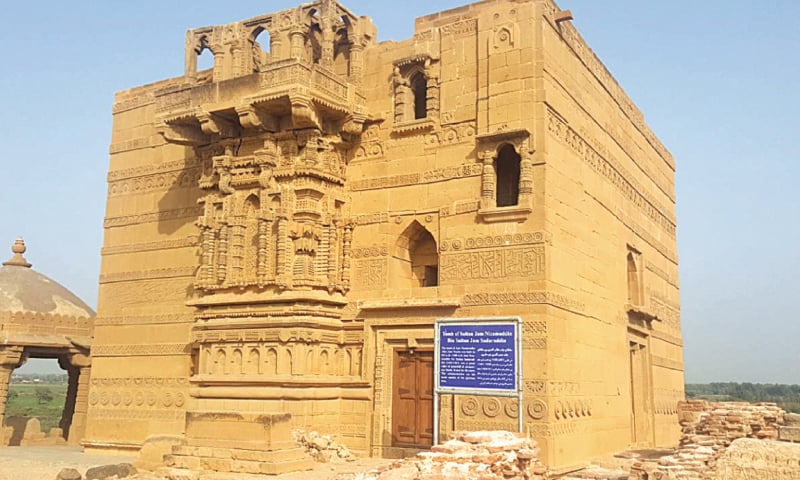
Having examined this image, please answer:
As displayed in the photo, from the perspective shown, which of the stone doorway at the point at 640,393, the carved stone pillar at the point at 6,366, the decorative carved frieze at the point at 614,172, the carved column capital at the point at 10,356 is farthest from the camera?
the carved column capital at the point at 10,356

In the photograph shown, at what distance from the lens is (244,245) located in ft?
42.3

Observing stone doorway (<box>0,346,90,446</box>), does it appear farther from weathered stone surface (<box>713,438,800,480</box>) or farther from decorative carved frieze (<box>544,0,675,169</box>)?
weathered stone surface (<box>713,438,800,480</box>)

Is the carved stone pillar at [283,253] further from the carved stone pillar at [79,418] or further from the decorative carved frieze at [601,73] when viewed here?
the carved stone pillar at [79,418]

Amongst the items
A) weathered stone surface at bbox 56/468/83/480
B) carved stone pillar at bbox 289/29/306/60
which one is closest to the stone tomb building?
carved stone pillar at bbox 289/29/306/60

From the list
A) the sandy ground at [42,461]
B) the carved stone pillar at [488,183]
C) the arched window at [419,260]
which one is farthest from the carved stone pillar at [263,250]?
the sandy ground at [42,461]

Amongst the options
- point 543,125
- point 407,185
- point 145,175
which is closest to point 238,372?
point 407,185

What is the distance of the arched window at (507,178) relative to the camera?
1234cm

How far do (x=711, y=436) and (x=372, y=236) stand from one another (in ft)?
19.9

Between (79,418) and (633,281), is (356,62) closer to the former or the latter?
(633,281)

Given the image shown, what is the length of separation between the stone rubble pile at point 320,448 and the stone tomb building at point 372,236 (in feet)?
0.84

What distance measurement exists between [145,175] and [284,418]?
708 cm

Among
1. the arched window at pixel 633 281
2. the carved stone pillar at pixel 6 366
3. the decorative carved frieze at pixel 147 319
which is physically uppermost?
the arched window at pixel 633 281

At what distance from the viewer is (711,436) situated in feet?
32.5

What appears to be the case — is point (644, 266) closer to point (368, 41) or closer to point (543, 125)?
point (543, 125)
